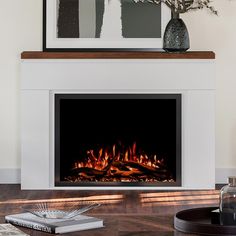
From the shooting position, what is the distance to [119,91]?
6.14 metres

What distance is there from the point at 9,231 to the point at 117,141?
3.79m

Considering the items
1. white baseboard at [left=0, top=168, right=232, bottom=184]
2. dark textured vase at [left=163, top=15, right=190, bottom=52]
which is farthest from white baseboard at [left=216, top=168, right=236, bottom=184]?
dark textured vase at [left=163, top=15, right=190, bottom=52]

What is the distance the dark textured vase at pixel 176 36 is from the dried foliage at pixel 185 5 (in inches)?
4.2

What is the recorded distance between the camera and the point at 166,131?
6.20 m

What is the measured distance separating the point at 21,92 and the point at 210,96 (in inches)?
57.9

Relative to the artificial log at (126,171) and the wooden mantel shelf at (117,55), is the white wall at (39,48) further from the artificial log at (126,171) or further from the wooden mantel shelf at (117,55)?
the artificial log at (126,171)

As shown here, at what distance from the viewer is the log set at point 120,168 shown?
20.4 ft

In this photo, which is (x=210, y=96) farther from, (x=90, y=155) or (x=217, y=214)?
(x=217, y=214)

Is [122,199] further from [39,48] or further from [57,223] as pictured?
[57,223]

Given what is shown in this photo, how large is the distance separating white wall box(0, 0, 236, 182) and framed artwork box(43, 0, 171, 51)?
0.18m

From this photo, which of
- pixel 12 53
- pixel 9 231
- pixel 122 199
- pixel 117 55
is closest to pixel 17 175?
pixel 12 53

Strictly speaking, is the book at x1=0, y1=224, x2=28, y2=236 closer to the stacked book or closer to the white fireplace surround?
the stacked book

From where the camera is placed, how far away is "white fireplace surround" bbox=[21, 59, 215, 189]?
20.0 ft

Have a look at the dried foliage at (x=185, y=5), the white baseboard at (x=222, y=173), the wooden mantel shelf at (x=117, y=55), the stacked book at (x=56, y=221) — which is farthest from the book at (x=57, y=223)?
the white baseboard at (x=222, y=173)
